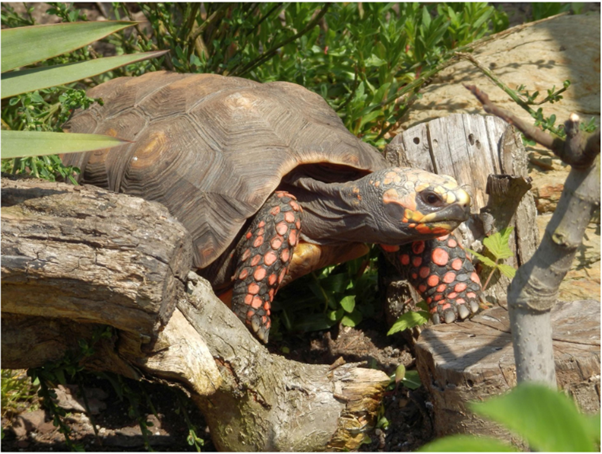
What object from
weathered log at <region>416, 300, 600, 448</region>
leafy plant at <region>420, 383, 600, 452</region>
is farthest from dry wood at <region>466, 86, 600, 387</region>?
weathered log at <region>416, 300, 600, 448</region>

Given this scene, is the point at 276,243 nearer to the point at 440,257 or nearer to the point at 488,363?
the point at 440,257

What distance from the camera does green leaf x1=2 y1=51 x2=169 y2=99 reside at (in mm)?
1981

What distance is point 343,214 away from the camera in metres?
2.91

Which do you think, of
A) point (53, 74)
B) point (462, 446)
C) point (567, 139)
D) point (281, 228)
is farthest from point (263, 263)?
point (462, 446)

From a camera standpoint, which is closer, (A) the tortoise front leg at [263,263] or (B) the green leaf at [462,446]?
(B) the green leaf at [462,446]

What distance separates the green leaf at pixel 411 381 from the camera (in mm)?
2774

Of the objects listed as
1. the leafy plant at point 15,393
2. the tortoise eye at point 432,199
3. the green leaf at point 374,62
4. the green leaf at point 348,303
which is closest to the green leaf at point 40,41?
the tortoise eye at point 432,199

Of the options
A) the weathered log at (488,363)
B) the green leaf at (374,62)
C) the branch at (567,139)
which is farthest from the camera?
the green leaf at (374,62)

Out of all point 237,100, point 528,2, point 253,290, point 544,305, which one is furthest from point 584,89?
point 544,305

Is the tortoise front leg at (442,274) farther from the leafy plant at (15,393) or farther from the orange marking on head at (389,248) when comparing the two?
the leafy plant at (15,393)

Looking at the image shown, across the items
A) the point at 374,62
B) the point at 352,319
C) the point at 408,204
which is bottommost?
the point at 352,319

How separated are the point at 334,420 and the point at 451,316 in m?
0.64

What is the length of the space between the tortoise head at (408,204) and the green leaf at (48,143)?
4.23ft

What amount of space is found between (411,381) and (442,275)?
1.54ft
